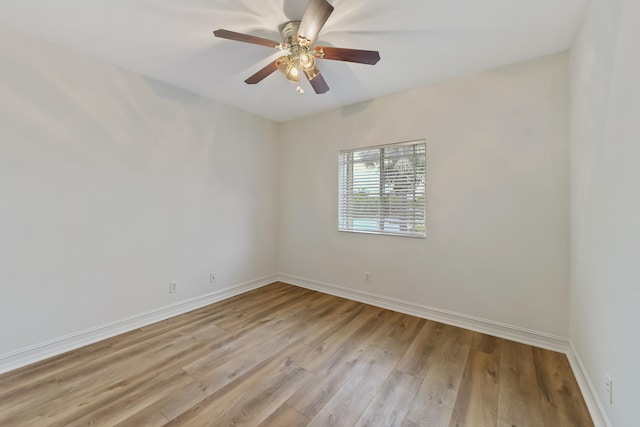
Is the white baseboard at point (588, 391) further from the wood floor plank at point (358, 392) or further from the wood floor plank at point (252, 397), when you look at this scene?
the wood floor plank at point (252, 397)

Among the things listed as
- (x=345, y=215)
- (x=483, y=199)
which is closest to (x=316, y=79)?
(x=345, y=215)

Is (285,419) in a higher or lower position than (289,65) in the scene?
lower

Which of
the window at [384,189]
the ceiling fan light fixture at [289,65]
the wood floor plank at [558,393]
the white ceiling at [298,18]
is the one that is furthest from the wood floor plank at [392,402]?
the white ceiling at [298,18]

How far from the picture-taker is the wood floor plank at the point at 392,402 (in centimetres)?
152

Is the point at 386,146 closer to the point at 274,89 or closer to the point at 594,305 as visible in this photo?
the point at 274,89

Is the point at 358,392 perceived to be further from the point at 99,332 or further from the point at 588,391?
the point at 99,332

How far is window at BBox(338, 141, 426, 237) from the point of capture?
2.98 metres

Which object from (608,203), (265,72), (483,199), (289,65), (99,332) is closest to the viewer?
(608,203)

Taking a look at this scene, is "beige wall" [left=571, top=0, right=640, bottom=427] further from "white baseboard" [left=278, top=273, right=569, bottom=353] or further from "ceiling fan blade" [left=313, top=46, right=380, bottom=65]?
"ceiling fan blade" [left=313, top=46, right=380, bottom=65]

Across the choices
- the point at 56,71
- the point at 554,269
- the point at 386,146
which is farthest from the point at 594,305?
the point at 56,71

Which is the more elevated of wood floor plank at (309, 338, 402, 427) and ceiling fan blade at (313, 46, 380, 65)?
ceiling fan blade at (313, 46, 380, 65)

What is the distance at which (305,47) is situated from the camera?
6.10 feet

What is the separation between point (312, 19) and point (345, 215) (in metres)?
2.37

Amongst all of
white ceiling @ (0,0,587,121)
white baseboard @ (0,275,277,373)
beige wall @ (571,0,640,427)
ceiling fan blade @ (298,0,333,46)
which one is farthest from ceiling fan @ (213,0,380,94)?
white baseboard @ (0,275,277,373)
